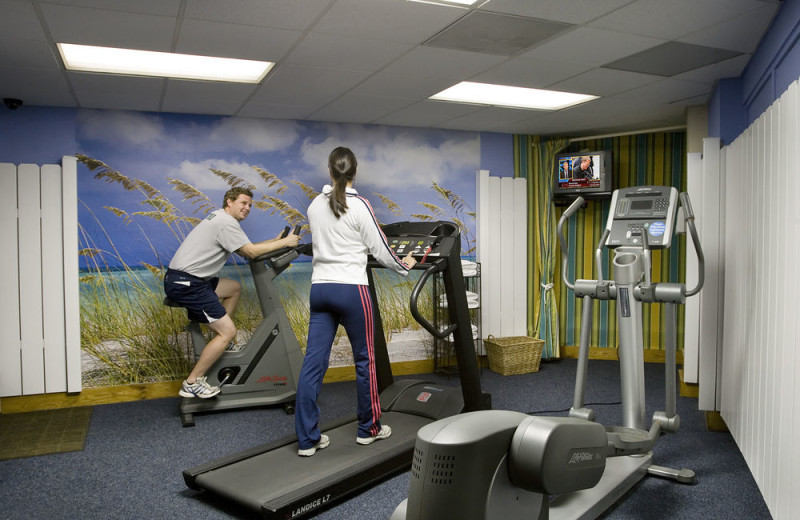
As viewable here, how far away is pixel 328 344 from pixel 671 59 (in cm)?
273

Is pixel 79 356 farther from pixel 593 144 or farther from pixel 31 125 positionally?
pixel 593 144

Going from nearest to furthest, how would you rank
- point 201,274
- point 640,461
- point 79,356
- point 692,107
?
point 640,461 < point 201,274 < point 79,356 < point 692,107

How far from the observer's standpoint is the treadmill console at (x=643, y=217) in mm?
3211

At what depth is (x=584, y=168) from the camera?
19.6ft

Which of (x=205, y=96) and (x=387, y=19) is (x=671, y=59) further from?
(x=205, y=96)

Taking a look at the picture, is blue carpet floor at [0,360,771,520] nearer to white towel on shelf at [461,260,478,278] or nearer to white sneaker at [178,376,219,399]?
white sneaker at [178,376,219,399]

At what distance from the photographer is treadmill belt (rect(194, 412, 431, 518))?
2762mm

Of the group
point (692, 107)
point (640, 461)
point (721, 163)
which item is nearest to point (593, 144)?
point (692, 107)

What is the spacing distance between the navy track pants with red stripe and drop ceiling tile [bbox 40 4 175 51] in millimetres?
1574

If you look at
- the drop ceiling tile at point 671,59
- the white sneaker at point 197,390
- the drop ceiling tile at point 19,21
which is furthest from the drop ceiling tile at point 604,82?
the white sneaker at point 197,390

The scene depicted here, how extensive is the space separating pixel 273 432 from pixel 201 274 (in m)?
1.27

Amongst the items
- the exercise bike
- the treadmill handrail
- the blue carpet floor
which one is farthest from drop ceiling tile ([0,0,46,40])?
the blue carpet floor

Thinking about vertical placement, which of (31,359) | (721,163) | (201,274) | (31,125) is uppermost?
(31,125)

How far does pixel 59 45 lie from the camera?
3361mm
